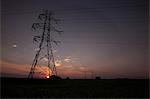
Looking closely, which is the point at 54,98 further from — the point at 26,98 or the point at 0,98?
the point at 0,98

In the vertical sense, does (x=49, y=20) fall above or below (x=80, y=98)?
above

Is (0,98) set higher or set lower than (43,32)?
lower

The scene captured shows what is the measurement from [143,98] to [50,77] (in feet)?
111

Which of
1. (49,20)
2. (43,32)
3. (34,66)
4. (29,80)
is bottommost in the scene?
(29,80)

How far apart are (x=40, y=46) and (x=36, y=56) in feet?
8.63

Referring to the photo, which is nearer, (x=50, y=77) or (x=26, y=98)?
(x=26, y=98)

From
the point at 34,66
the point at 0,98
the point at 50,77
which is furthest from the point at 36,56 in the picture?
the point at 0,98

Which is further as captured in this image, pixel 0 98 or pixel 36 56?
pixel 36 56

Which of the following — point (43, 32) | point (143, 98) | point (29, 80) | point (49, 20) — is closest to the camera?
point (143, 98)

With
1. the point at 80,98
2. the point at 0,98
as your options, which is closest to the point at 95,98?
the point at 80,98

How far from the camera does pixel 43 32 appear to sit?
50562 millimetres

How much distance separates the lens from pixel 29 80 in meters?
45.4

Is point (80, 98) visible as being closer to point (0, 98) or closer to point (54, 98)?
point (54, 98)

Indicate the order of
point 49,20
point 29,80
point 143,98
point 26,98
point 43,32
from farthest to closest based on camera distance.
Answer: point 49,20, point 43,32, point 29,80, point 143,98, point 26,98
